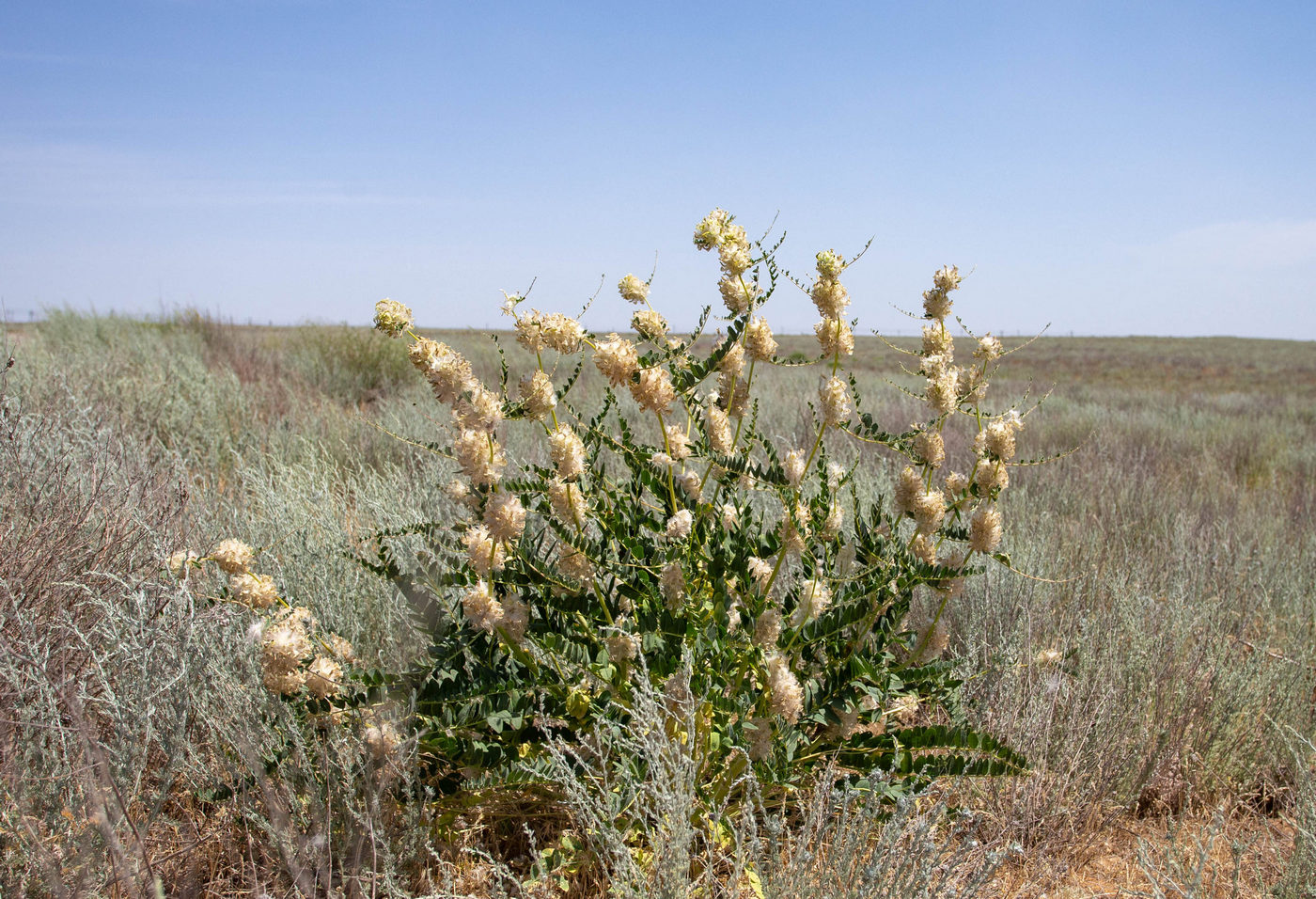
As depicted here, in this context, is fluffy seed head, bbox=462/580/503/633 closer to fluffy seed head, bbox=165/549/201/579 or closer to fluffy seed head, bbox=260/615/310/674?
fluffy seed head, bbox=260/615/310/674

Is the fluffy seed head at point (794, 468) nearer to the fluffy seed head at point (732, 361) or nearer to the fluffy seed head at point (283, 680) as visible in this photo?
the fluffy seed head at point (732, 361)

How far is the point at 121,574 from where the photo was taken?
237 centimetres

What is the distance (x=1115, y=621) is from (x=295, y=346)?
12.1m

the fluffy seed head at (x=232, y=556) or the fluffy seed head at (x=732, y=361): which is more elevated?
the fluffy seed head at (x=732, y=361)

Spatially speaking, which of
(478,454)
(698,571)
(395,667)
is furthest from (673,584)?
(395,667)

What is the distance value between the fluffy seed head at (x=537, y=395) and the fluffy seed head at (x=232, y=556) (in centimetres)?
58

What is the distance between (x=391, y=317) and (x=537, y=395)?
0.29 metres

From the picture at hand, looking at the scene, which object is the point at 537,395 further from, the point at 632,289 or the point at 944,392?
the point at 944,392

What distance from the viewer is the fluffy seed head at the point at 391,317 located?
1.38m

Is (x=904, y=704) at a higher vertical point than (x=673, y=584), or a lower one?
lower

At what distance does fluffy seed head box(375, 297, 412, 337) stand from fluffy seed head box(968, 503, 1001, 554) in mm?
1200

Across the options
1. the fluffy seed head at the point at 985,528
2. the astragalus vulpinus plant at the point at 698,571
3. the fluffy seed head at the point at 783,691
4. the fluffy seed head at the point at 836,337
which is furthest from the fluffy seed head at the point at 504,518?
the fluffy seed head at the point at 985,528

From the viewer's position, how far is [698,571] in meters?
1.66

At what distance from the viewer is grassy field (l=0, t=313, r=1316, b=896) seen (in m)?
1.54
